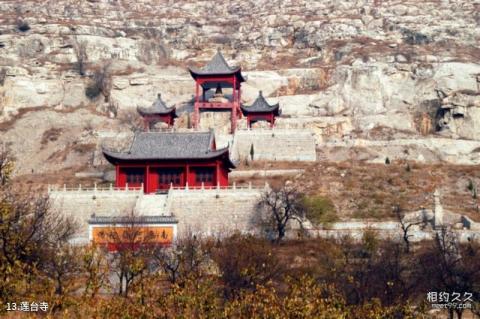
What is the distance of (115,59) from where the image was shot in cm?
10744

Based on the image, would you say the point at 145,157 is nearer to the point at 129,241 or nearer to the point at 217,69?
the point at 129,241

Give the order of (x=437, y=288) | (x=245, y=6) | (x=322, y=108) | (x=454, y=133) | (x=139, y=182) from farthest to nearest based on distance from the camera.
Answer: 1. (x=245, y=6)
2. (x=322, y=108)
3. (x=454, y=133)
4. (x=139, y=182)
5. (x=437, y=288)

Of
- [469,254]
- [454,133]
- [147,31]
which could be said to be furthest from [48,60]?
[469,254]

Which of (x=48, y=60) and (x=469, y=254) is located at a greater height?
(x=48, y=60)

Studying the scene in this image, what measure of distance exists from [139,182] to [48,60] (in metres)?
49.9

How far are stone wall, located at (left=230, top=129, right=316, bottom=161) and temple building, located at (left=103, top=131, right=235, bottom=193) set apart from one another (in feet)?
42.2

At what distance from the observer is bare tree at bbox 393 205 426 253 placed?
159 ft

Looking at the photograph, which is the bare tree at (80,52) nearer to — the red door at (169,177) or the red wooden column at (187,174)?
the red door at (169,177)

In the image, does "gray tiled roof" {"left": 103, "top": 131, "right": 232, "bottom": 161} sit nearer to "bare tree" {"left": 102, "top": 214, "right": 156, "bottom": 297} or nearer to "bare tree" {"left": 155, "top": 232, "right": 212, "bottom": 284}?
"bare tree" {"left": 102, "top": 214, "right": 156, "bottom": 297}

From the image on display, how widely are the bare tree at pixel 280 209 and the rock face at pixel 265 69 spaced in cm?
2041

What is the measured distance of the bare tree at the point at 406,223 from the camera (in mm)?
48375

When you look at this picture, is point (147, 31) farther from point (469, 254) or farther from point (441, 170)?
point (469, 254)

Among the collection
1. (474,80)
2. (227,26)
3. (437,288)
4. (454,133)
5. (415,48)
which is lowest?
(437,288)

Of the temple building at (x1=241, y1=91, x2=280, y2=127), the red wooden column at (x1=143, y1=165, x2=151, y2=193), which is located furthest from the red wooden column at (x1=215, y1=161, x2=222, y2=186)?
the temple building at (x1=241, y1=91, x2=280, y2=127)
